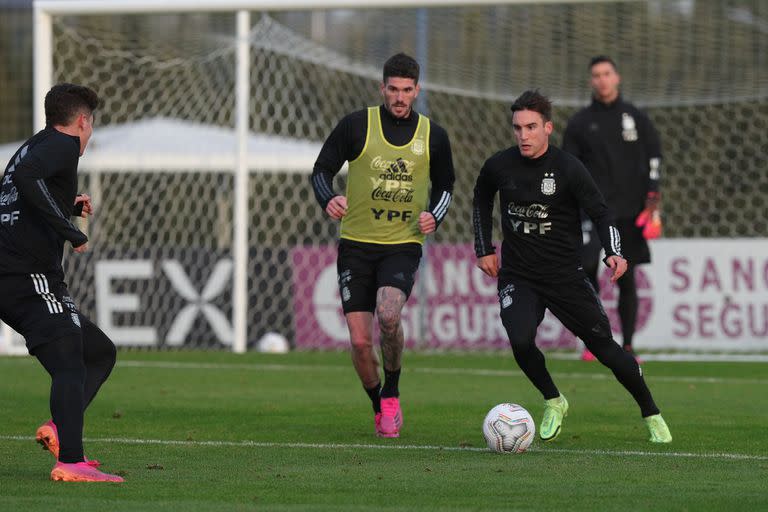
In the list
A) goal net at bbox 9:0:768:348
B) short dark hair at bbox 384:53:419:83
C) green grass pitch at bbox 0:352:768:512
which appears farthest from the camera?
goal net at bbox 9:0:768:348

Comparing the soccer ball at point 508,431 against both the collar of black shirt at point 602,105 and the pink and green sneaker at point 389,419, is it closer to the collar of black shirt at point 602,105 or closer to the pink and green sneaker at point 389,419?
the pink and green sneaker at point 389,419

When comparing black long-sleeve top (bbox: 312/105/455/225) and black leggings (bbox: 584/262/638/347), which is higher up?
black long-sleeve top (bbox: 312/105/455/225)

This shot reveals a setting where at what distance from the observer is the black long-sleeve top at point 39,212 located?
22.2 feet

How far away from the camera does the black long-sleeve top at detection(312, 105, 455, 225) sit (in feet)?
29.8

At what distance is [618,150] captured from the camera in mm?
13508

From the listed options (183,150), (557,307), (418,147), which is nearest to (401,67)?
(418,147)

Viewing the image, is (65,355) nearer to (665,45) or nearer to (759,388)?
(759,388)

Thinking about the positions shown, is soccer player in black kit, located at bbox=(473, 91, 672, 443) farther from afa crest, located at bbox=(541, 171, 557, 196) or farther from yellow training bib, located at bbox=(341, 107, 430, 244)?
yellow training bib, located at bbox=(341, 107, 430, 244)

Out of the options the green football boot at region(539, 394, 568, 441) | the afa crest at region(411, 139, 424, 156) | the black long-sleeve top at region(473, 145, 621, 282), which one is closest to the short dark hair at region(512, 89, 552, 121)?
the black long-sleeve top at region(473, 145, 621, 282)

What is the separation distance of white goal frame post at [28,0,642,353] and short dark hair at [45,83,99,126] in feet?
29.8

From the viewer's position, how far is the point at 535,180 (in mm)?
8508

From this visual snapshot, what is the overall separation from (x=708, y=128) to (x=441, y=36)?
319 centimetres

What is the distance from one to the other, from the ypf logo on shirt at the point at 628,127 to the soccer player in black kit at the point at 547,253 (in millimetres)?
4965

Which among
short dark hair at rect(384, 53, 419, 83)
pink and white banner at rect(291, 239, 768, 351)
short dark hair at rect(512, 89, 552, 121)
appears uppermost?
short dark hair at rect(384, 53, 419, 83)
